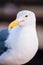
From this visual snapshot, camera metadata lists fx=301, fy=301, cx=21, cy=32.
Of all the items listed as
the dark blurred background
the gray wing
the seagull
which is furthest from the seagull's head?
the dark blurred background

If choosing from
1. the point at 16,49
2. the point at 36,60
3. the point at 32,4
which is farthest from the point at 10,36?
the point at 32,4

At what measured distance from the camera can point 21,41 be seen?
1291 millimetres

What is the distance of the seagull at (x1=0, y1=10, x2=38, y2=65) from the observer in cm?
128

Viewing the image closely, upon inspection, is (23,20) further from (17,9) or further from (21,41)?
(17,9)

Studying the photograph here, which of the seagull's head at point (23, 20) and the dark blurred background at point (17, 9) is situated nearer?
the seagull's head at point (23, 20)

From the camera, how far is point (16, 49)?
129 cm

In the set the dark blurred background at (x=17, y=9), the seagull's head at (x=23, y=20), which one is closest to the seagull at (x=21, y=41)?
the seagull's head at (x=23, y=20)

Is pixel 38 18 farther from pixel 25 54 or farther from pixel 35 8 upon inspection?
pixel 25 54

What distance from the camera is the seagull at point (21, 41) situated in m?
1.28

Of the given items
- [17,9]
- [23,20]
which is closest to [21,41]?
[23,20]

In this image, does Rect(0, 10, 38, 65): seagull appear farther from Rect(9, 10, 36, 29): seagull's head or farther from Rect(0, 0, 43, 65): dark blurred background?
Rect(0, 0, 43, 65): dark blurred background

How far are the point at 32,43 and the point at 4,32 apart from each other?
177mm

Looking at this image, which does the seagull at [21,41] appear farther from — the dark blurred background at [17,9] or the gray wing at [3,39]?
the dark blurred background at [17,9]

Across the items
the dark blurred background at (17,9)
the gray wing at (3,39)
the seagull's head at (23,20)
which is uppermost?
the seagull's head at (23,20)
